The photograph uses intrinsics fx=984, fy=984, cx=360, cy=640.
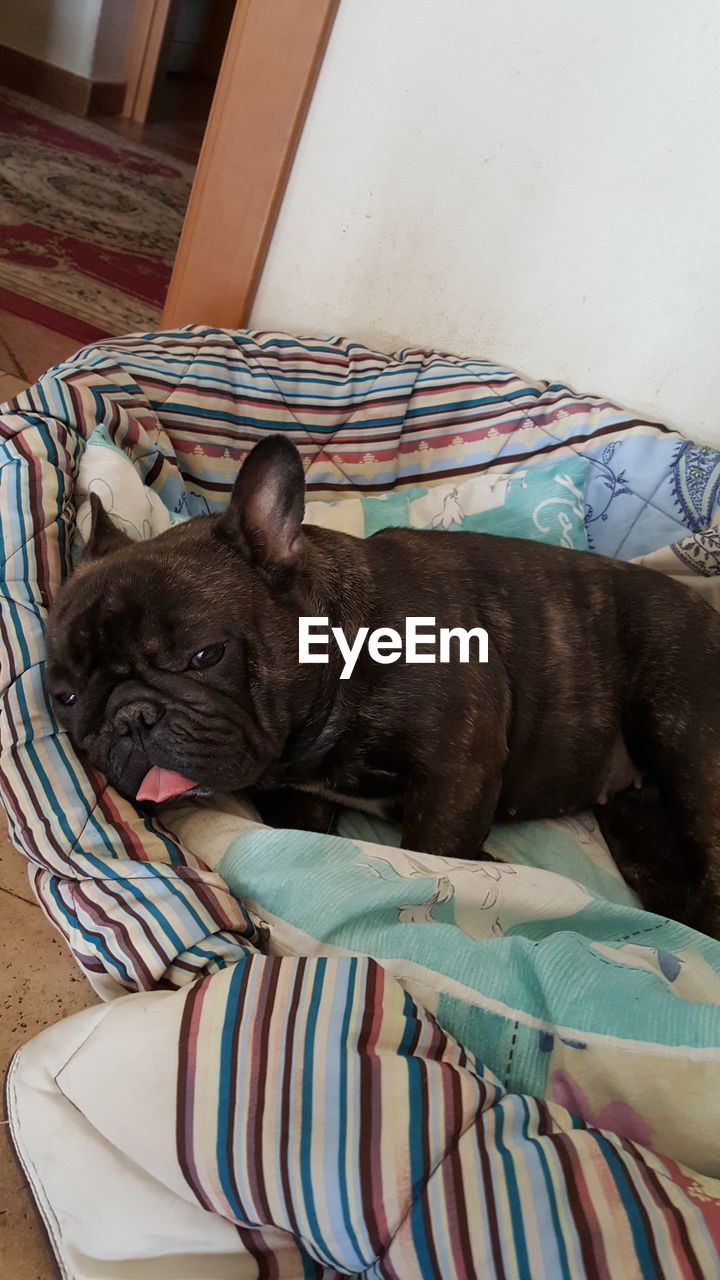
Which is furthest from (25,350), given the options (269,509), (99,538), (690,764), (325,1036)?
(325,1036)

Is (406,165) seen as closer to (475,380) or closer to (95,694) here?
(475,380)

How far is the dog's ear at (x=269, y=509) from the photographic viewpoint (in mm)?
1582

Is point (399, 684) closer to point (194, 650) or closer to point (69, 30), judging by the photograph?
point (194, 650)

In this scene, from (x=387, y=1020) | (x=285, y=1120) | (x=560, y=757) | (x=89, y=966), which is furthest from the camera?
(x=560, y=757)

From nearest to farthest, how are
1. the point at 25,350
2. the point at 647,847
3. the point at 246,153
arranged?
the point at 647,847, the point at 246,153, the point at 25,350

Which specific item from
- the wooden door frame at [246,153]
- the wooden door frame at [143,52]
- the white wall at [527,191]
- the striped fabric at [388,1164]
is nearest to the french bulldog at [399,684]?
the striped fabric at [388,1164]

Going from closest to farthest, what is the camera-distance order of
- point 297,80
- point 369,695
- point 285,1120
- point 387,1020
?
point 285,1120
point 387,1020
point 369,695
point 297,80

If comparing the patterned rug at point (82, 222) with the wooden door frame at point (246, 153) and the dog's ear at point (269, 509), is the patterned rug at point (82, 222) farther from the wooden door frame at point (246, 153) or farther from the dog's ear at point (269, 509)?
the dog's ear at point (269, 509)

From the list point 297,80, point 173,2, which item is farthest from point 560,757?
point 173,2

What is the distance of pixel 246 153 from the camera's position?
2.85 meters

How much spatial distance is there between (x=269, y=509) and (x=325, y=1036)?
853 mm

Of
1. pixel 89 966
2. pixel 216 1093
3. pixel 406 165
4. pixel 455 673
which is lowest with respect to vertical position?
pixel 89 966

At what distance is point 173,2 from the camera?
6.47m

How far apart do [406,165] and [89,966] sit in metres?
2.34
